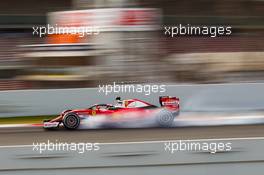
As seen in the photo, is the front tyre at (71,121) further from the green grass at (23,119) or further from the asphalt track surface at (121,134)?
the green grass at (23,119)

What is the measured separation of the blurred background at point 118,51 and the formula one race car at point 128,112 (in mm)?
4270

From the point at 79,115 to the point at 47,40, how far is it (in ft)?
23.7

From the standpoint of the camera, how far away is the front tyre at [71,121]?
5.95 metres

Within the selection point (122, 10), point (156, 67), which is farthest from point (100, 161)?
point (156, 67)

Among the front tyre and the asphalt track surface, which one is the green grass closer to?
the asphalt track surface

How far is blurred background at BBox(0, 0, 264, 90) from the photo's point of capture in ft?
37.2

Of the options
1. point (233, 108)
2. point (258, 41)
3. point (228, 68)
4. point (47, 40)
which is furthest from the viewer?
point (258, 41)

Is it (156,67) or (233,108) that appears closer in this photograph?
(233,108)

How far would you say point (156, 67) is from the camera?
12.3 meters

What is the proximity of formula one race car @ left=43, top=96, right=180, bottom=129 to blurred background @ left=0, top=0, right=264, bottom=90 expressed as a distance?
14.0 ft

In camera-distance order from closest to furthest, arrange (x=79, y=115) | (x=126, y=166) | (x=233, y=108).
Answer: (x=126, y=166)
(x=79, y=115)
(x=233, y=108)

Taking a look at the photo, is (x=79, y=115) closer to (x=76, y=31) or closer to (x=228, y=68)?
(x=76, y=31)

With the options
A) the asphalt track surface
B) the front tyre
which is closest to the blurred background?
the front tyre

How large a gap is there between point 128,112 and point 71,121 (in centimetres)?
61
